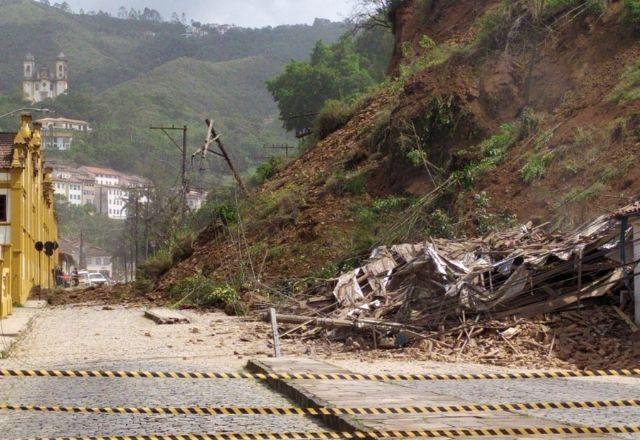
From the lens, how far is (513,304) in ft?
60.3

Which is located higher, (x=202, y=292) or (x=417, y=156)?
(x=417, y=156)

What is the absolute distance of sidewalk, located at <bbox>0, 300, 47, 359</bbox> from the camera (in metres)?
21.2

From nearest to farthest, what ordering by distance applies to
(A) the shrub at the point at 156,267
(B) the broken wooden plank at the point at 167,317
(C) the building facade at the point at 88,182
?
(B) the broken wooden plank at the point at 167,317, (A) the shrub at the point at 156,267, (C) the building facade at the point at 88,182

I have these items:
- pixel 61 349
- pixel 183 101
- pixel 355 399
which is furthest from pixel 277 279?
pixel 183 101

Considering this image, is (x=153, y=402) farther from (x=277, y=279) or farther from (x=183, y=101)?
(x=183, y=101)

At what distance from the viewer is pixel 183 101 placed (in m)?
177

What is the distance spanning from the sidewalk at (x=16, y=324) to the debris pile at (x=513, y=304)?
6.12 m

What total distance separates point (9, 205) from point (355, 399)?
1241 inches

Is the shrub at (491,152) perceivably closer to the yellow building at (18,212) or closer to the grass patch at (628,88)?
the grass patch at (628,88)

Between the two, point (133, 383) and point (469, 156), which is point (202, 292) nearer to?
point (469, 156)

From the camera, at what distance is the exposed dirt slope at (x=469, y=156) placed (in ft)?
87.3

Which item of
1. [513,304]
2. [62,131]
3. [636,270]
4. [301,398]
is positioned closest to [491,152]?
[513,304]

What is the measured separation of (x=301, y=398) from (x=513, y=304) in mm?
7536

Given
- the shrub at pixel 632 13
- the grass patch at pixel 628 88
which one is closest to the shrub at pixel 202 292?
the grass patch at pixel 628 88
